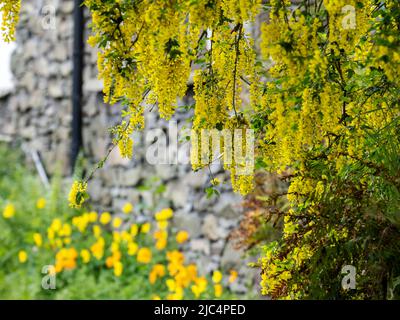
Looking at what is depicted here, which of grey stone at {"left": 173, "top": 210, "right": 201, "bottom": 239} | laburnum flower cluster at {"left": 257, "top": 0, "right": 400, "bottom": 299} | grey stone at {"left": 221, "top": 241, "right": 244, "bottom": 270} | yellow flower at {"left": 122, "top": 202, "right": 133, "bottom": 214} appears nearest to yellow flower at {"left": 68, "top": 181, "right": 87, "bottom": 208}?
laburnum flower cluster at {"left": 257, "top": 0, "right": 400, "bottom": 299}

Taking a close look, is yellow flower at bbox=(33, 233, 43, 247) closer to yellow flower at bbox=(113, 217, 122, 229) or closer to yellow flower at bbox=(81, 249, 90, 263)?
yellow flower at bbox=(81, 249, 90, 263)

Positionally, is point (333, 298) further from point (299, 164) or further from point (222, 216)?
point (222, 216)

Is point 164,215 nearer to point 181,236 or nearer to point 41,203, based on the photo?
point 181,236

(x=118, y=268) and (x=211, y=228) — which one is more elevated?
(x=211, y=228)

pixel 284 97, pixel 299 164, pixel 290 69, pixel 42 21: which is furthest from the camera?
pixel 42 21

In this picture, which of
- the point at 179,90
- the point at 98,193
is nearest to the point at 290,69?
the point at 179,90

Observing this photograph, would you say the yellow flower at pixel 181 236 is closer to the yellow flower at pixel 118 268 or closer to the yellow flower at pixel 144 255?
the yellow flower at pixel 144 255

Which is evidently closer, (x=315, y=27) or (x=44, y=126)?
(x=315, y=27)

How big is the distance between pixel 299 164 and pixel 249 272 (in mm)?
2567

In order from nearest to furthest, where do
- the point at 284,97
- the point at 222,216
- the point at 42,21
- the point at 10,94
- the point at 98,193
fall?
the point at 284,97 < the point at 222,216 < the point at 98,193 < the point at 42,21 < the point at 10,94

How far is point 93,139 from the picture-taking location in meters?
6.68

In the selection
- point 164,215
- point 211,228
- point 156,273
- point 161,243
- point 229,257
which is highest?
point 164,215

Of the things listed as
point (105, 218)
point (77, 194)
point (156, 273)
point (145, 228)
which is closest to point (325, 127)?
point (77, 194)

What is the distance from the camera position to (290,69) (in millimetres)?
1953
